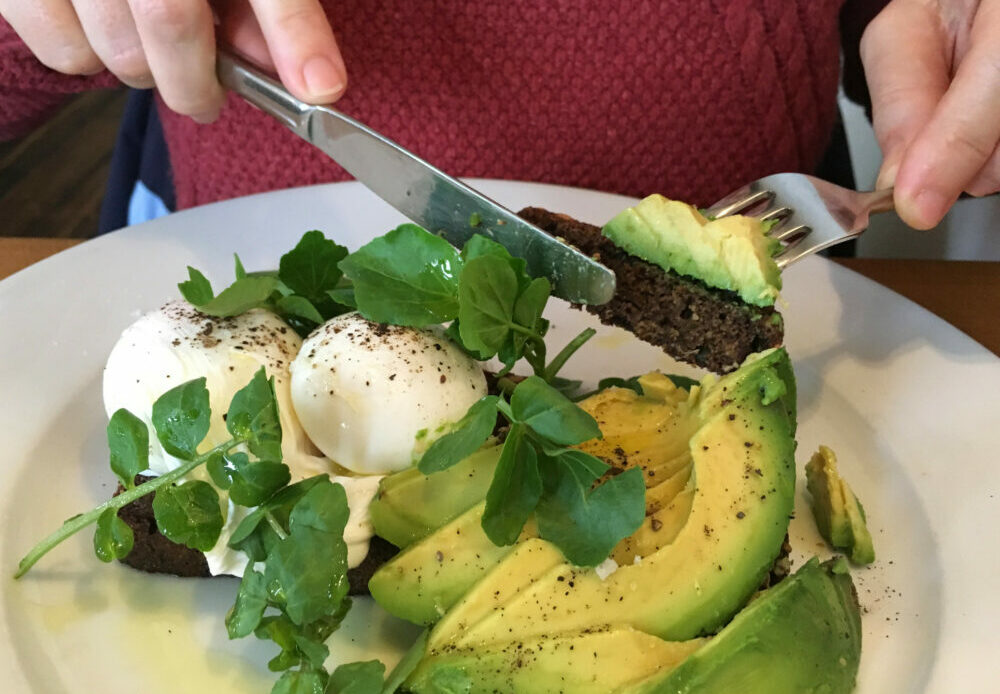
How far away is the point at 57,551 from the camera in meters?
0.97

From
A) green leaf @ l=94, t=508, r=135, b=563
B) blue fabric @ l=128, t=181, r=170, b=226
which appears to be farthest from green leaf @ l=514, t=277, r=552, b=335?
blue fabric @ l=128, t=181, r=170, b=226

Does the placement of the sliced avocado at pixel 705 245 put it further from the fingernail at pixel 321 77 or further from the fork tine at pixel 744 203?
the fingernail at pixel 321 77

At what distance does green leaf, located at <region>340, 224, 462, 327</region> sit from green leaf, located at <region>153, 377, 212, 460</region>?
0.62ft

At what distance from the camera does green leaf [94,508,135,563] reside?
857 mm

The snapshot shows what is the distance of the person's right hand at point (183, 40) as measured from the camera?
3.17 feet

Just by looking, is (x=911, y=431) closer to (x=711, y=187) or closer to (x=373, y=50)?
(x=711, y=187)

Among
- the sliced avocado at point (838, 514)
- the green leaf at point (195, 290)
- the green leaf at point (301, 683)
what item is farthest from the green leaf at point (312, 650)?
the sliced avocado at point (838, 514)

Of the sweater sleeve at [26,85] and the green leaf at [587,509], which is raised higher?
the sweater sleeve at [26,85]

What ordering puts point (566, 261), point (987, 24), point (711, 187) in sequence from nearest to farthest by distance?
point (566, 261) → point (987, 24) → point (711, 187)

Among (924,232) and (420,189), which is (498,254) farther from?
(924,232)

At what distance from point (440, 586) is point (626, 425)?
0.29 m

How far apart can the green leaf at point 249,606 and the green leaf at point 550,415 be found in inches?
10.8

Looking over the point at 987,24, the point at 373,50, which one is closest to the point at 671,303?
the point at 987,24

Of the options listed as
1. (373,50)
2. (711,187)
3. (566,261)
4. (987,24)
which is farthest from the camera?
(711,187)
